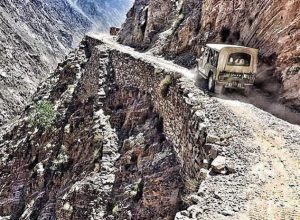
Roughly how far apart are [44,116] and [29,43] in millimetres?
52842

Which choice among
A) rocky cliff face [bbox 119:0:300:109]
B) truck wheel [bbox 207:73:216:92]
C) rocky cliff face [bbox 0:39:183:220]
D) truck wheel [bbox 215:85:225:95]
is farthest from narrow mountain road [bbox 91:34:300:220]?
rocky cliff face [bbox 0:39:183:220]

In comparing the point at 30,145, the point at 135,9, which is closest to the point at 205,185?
the point at 30,145

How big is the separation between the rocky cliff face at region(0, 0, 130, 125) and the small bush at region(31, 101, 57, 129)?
21.7 meters

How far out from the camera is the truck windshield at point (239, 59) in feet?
70.9

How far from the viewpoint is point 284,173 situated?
12844mm

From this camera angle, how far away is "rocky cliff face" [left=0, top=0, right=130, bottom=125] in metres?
64.8

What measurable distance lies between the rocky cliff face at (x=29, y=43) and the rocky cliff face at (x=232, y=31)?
25076mm

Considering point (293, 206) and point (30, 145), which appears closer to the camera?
point (293, 206)

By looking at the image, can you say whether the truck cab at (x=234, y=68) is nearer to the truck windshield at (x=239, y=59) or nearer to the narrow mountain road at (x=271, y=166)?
the truck windshield at (x=239, y=59)

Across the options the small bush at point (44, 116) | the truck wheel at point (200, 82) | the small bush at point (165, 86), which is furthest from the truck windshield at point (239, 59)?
the small bush at point (44, 116)

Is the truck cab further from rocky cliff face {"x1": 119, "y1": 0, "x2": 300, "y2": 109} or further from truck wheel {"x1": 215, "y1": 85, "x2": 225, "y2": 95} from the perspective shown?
rocky cliff face {"x1": 119, "y1": 0, "x2": 300, "y2": 109}

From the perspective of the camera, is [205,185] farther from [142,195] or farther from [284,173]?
[142,195]

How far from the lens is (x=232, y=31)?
90.7ft

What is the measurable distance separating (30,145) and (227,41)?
1588cm
